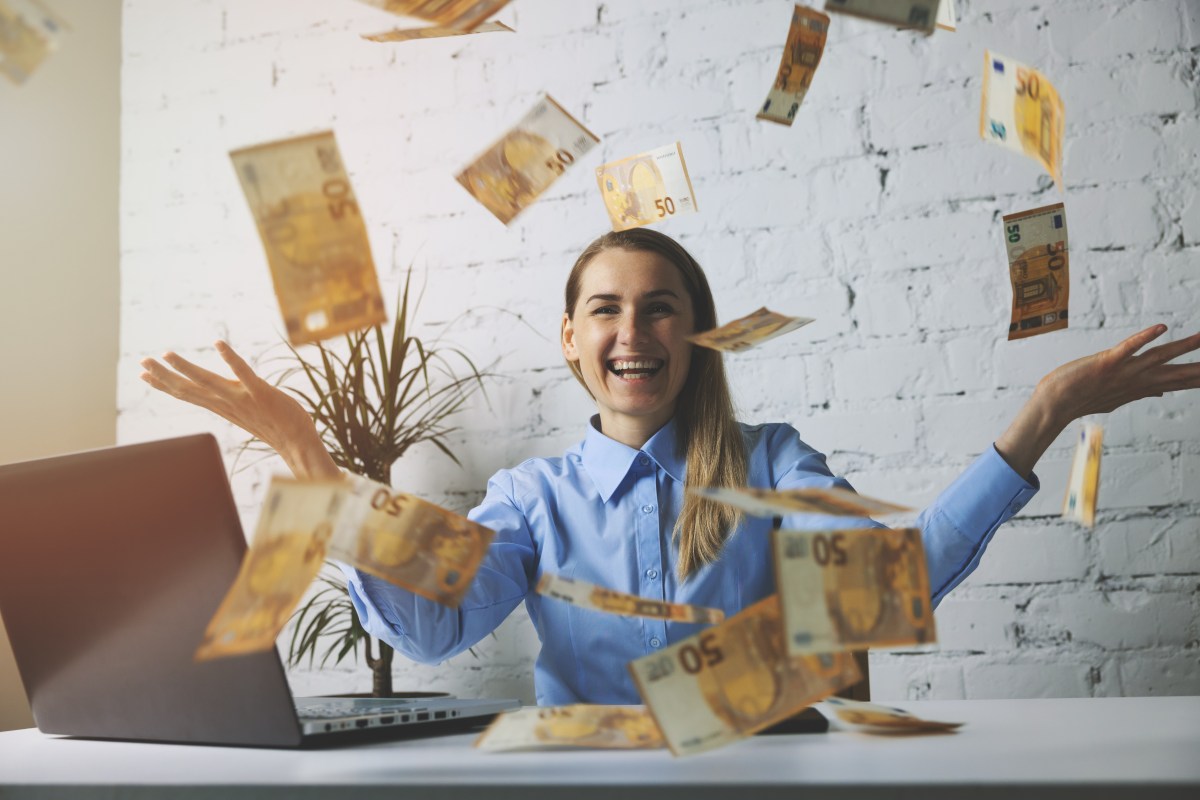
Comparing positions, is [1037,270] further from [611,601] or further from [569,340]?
[611,601]

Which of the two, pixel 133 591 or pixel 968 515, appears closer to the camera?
pixel 133 591

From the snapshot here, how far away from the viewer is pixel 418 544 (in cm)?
87

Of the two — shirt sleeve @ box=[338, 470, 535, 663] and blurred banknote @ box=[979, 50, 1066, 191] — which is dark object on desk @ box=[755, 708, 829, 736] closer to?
shirt sleeve @ box=[338, 470, 535, 663]

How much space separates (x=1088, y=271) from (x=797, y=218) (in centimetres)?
54

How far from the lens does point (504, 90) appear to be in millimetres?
2217

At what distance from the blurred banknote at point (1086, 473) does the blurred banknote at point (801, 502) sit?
2.27ft

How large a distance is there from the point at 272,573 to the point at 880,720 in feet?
1.69

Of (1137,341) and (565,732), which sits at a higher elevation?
(1137,341)

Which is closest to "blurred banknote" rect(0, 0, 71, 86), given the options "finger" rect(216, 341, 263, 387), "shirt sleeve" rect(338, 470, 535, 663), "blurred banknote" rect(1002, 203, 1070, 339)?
"finger" rect(216, 341, 263, 387)

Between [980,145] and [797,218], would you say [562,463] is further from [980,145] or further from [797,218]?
[980,145]

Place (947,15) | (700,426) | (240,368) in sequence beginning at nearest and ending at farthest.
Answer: (240,368)
(700,426)
(947,15)

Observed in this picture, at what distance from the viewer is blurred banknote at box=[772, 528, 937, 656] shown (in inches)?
27.2

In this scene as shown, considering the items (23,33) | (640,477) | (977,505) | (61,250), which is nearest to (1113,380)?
(977,505)

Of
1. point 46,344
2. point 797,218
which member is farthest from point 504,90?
point 46,344
